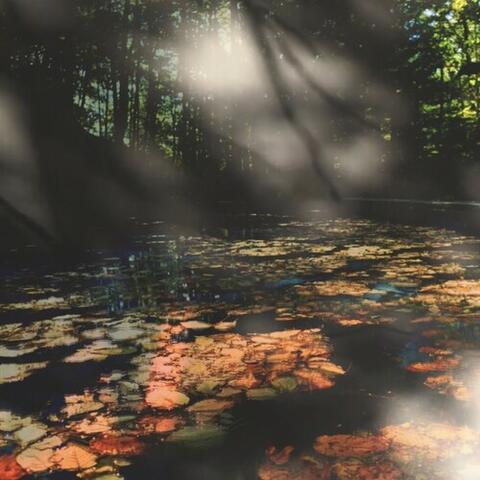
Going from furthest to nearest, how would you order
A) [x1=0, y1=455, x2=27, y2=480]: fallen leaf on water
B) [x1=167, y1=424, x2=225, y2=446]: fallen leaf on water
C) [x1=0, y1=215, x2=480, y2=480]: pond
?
1. [x1=167, y1=424, x2=225, y2=446]: fallen leaf on water
2. [x1=0, y1=215, x2=480, y2=480]: pond
3. [x1=0, y1=455, x2=27, y2=480]: fallen leaf on water

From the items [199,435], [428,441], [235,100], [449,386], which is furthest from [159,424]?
[235,100]

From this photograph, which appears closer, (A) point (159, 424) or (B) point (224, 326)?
(A) point (159, 424)

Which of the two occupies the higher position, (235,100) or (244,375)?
(235,100)

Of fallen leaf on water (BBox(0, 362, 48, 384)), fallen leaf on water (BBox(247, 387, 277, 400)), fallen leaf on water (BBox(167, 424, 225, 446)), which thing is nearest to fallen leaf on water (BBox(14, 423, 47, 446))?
fallen leaf on water (BBox(167, 424, 225, 446))

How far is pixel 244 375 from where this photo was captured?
2883 mm

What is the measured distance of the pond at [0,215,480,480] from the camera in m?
2.04

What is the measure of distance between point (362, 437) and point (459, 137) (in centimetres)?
1872

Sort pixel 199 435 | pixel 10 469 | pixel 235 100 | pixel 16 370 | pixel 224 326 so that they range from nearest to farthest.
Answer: pixel 10 469
pixel 199 435
pixel 16 370
pixel 224 326
pixel 235 100

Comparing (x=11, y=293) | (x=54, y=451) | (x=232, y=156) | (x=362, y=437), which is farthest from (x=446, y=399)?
(x=232, y=156)

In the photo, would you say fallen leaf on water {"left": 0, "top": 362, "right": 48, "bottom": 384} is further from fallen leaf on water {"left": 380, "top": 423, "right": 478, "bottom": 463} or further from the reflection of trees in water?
the reflection of trees in water

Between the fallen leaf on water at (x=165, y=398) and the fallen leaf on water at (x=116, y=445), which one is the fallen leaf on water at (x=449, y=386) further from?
the fallen leaf on water at (x=116, y=445)

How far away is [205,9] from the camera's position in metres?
26.1

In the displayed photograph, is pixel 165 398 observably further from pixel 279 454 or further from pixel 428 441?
pixel 428 441

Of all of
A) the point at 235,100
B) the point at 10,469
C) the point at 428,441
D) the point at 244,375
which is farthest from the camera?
the point at 235,100
